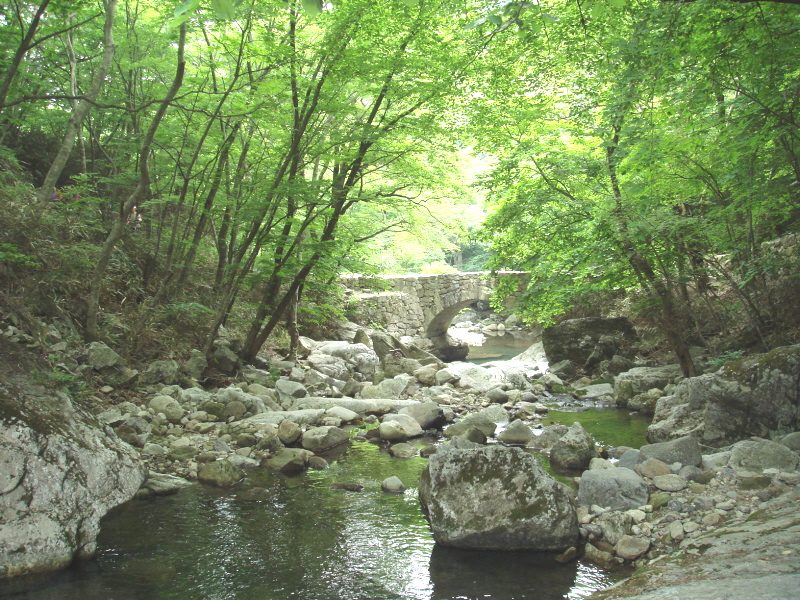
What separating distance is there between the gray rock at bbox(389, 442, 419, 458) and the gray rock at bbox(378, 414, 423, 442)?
356 mm

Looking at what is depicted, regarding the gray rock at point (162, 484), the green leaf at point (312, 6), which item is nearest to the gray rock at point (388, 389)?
the gray rock at point (162, 484)

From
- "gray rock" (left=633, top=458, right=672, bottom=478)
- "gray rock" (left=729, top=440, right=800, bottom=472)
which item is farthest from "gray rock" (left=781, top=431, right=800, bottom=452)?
"gray rock" (left=633, top=458, right=672, bottom=478)

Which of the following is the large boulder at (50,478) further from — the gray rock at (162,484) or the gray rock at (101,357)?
the gray rock at (101,357)

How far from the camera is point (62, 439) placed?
3168 mm

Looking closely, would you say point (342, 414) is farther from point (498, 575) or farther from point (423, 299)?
point (423, 299)

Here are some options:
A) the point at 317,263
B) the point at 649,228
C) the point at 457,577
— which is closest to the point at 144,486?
the point at 457,577

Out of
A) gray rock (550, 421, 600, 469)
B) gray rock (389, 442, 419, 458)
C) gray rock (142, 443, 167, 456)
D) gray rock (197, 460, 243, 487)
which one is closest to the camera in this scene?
gray rock (197, 460, 243, 487)

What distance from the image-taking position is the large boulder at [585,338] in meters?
11.0

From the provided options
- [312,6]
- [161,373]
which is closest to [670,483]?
[312,6]

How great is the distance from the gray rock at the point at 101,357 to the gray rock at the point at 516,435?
165 inches

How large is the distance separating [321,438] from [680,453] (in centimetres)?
322

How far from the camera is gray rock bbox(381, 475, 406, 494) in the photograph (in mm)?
4469

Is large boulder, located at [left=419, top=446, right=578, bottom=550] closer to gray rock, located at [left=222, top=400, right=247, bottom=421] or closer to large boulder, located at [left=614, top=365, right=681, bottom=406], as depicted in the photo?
gray rock, located at [left=222, top=400, right=247, bottom=421]

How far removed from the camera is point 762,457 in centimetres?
390
